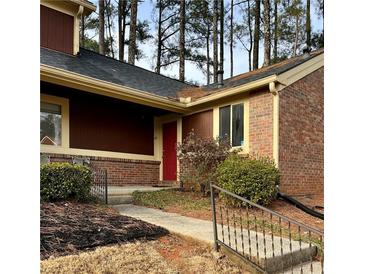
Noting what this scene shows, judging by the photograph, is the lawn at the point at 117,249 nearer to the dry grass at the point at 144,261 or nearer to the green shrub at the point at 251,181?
the dry grass at the point at 144,261

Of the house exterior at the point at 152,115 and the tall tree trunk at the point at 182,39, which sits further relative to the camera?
the tall tree trunk at the point at 182,39

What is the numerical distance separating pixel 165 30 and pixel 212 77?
4.17 metres

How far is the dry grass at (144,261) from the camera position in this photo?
3021 millimetres

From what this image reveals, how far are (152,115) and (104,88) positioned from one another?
2942 mm

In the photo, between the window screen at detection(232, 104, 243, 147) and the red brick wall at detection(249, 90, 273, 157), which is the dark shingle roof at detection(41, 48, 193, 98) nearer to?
the window screen at detection(232, 104, 243, 147)

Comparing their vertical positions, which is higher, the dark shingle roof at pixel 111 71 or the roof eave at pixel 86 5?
the roof eave at pixel 86 5

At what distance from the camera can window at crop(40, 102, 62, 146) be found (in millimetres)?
8227

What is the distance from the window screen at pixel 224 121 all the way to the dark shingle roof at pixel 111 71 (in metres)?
1.88

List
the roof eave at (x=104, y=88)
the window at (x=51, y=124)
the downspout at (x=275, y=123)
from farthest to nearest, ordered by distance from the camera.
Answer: the window at (x=51, y=124), the downspout at (x=275, y=123), the roof eave at (x=104, y=88)

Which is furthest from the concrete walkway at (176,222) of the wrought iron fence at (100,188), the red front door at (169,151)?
the red front door at (169,151)

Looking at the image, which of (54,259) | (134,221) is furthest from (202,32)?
(54,259)

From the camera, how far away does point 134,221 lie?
14.8ft

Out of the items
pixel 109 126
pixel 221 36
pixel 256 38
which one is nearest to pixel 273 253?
pixel 109 126
